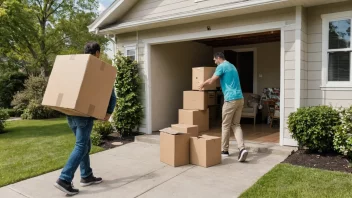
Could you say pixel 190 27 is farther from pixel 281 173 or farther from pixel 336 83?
pixel 281 173

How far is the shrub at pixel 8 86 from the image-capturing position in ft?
54.3

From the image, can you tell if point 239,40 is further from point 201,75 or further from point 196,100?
point 196,100

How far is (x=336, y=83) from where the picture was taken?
5.12m

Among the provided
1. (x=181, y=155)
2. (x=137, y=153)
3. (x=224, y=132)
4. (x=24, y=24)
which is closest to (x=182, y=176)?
(x=181, y=155)

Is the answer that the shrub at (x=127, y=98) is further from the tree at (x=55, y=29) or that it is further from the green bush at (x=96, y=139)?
the tree at (x=55, y=29)

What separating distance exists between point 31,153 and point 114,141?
1.79m

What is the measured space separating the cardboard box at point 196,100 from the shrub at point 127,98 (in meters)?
1.25

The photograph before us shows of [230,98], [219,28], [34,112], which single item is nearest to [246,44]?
[219,28]

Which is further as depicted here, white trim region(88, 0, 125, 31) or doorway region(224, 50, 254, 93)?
doorway region(224, 50, 254, 93)

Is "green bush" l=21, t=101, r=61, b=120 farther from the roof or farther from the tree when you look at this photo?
the roof

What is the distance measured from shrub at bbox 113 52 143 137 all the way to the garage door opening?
1.38 ft

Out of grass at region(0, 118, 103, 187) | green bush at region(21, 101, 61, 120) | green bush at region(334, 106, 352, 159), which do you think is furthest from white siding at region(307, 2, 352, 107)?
green bush at region(21, 101, 61, 120)

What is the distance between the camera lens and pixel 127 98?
7090 millimetres

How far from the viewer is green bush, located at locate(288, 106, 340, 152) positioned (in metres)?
4.60
